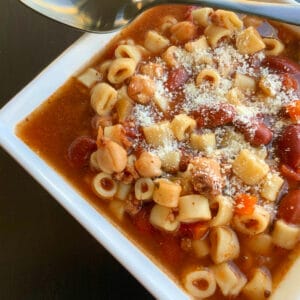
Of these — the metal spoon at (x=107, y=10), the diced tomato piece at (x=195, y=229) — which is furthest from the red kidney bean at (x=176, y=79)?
the diced tomato piece at (x=195, y=229)

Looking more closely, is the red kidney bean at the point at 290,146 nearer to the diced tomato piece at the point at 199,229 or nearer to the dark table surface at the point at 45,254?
the diced tomato piece at the point at 199,229

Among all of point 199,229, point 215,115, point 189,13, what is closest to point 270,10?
point 189,13

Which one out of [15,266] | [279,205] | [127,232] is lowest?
[15,266]

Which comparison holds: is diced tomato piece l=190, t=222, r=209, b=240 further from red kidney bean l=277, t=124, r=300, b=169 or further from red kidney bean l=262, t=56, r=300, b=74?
red kidney bean l=262, t=56, r=300, b=74

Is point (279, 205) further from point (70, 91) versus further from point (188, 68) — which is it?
point (70, 91)

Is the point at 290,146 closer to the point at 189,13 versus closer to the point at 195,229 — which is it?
the point at 195,229

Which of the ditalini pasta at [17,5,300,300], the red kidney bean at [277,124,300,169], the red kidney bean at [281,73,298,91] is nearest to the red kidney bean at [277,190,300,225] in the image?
the ditalini pasta at [17,5,300,300]

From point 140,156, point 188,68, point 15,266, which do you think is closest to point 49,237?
point 15,266
